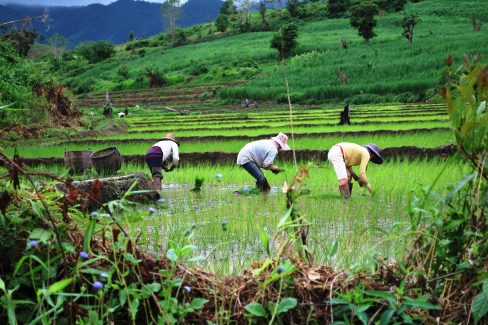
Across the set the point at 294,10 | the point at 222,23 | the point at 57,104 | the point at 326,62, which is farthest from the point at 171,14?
the point at 57,104

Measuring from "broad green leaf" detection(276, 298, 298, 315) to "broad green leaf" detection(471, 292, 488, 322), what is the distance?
590 mm

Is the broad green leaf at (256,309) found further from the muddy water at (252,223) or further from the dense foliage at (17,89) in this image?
the dense foliage at (17,89)

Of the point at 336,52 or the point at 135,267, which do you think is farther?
the point at 336,52

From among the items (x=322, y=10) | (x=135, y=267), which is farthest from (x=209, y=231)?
(x=322, y=10)

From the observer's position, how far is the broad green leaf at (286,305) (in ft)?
6.91

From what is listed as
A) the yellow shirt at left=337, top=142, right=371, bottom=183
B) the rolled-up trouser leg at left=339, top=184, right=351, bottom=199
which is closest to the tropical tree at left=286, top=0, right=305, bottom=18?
the yellow shirt at left=337, top=142, right=371, bottom=183

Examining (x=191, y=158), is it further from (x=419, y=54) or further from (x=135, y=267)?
(x=419, y=54)

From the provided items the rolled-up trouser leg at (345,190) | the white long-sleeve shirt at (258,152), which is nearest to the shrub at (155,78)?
the white long-sleeve shirt at (258,152)

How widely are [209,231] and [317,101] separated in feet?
105

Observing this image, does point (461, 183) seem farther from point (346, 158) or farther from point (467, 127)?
point (346, 158)

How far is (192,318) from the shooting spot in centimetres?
229

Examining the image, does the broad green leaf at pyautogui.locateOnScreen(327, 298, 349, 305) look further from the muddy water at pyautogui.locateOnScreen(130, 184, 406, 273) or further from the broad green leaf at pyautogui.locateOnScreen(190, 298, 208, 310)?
the muddy water at pyautogui.locateOnScreen(130, 184, 406, 273)

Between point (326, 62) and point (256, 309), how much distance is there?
1825 inches

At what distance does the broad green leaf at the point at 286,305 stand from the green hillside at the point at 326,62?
1949 cm
